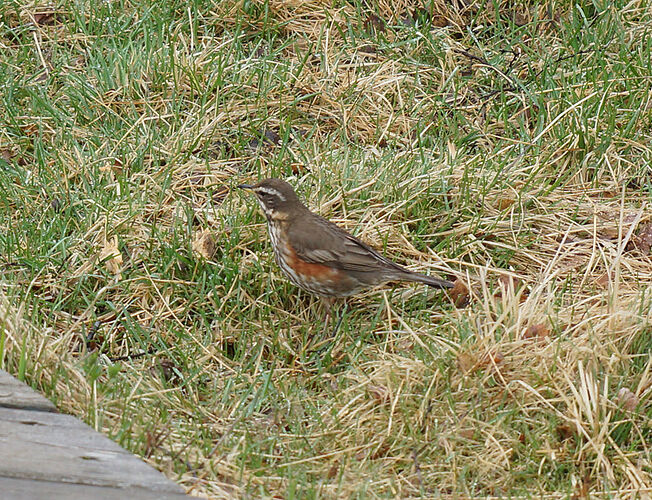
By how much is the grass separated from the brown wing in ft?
0.89

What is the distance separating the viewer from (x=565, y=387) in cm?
436

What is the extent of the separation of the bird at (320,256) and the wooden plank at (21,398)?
196cm

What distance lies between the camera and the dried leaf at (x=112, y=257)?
18.4 ft

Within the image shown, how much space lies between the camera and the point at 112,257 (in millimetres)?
5598

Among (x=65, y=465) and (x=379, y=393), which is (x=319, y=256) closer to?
(x=379, y=393)

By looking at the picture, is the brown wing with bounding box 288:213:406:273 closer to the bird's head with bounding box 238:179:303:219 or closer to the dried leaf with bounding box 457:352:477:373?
the bird's head with bounding box 238:179:303:219

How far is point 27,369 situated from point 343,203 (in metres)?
2.43

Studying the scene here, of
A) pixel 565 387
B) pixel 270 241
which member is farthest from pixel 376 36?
pixel 565 387

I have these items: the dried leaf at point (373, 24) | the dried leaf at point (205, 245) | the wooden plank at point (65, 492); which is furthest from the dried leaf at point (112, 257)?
the dried leaf at point (373, 24)

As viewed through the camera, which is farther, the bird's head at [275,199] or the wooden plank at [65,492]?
the bird's head at [275,199]

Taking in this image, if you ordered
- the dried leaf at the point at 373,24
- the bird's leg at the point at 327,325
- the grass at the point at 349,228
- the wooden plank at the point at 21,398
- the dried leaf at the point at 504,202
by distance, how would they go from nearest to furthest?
the wooden plank at the point at 21,398 < the grass at the point at 349,228 < the bird's leg at the point at 327,325 < the dried leaf at the point at 504,202 < the dried leaf at the point at 373,24

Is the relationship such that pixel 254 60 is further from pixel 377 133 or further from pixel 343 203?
pixel 343 203

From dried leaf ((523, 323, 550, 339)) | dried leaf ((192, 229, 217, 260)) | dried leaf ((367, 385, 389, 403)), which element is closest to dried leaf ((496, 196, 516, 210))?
dried leaf ((523, 323, 550, 339))

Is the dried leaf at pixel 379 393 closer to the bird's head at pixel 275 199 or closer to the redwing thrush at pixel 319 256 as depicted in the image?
the redwing thrush at pixel 319 256
